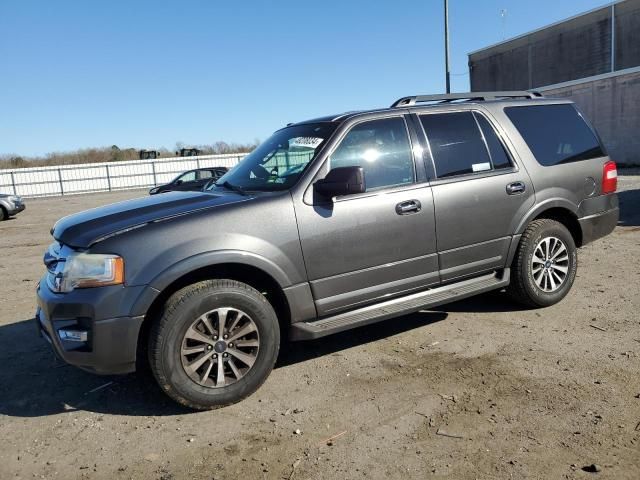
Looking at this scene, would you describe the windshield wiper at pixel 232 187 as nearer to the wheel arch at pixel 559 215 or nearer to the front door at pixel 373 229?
the front door at pixel 373 229

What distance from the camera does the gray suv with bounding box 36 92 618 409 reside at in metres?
3.24

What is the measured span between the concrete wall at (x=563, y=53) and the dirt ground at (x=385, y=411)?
33.5 m

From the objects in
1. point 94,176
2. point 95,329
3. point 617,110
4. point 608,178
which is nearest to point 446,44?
point 617,110

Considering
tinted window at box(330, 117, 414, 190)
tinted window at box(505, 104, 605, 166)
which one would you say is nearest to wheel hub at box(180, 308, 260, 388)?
tinted window at box(330, 117, 414, 190)

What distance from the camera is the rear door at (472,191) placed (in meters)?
4.27

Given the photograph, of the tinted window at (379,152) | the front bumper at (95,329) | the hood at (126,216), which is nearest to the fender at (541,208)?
the tinted window at (379,152)

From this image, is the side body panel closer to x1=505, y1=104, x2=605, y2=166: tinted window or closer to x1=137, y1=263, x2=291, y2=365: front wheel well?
x1=137, y1=263, x2=291, y2=365: front wheel well

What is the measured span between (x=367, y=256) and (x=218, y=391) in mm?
1436

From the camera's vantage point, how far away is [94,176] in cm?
3781

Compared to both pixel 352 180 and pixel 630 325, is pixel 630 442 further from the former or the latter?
pixel 352 180

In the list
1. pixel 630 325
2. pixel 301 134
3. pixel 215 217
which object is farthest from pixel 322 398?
pixel 630 325

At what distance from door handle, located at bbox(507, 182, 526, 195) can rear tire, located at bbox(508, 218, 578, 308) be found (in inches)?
14.6

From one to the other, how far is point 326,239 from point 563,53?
38512 millimetres

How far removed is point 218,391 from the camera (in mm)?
3424
